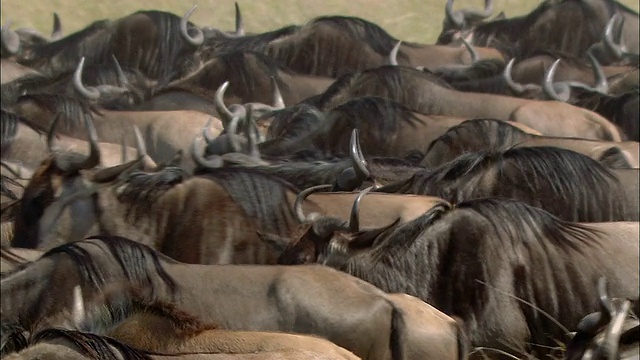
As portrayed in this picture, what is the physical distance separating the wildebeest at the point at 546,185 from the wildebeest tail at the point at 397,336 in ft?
7.91

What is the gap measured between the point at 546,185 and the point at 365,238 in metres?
1.68

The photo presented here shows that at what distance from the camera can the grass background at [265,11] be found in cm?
2106

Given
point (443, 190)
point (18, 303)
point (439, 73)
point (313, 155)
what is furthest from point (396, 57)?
point (18, 303)

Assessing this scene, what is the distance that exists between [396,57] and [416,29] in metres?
7.81

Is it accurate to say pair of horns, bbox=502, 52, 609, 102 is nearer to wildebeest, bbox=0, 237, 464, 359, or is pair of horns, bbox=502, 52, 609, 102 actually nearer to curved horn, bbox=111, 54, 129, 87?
curved horn, bbox=111, 54, 129, 87

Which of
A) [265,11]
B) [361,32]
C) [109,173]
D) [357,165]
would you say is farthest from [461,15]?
[109,173]

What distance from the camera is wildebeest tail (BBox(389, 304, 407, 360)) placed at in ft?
15.8

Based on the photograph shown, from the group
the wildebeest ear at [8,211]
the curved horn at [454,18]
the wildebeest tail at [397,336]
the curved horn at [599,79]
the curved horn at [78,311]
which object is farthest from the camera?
the curved horn at [454,18]

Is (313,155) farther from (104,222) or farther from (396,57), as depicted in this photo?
(396,57)


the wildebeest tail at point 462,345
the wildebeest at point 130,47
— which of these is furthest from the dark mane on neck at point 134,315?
the wildebeest at point 130,47

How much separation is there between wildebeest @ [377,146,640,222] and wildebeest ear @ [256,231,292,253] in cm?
121

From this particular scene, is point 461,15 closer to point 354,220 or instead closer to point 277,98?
point 277,98

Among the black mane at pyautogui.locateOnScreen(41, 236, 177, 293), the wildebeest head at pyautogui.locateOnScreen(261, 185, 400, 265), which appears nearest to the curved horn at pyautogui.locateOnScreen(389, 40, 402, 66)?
the wildebeest head at pyautogui.locateOnScreen(261, 185, 400, 265)

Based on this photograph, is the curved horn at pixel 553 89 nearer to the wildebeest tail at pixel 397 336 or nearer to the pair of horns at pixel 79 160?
the pair of horns at pixel 79 160
